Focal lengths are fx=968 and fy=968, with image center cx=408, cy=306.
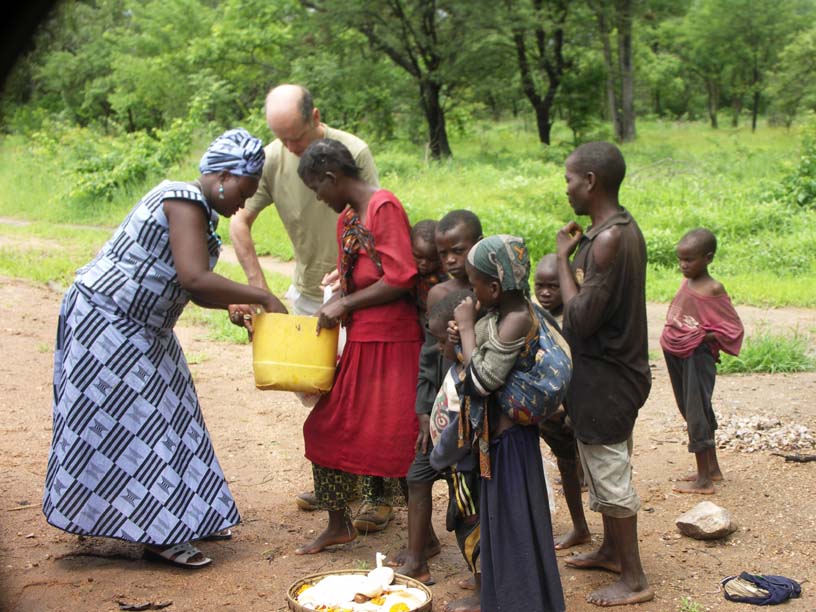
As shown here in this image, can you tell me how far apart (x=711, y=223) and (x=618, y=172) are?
885 cm

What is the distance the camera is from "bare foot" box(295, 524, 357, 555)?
412 cm

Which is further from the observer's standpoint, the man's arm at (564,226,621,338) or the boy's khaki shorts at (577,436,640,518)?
the boy's khaki shorts at (577,436,640,518)

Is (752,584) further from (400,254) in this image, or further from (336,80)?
(336,80)

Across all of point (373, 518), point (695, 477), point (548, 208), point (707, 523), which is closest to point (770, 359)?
point (695, 477)

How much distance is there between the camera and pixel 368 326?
13.1 ft

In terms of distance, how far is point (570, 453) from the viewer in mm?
4004

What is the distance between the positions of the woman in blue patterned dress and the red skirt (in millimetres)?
451

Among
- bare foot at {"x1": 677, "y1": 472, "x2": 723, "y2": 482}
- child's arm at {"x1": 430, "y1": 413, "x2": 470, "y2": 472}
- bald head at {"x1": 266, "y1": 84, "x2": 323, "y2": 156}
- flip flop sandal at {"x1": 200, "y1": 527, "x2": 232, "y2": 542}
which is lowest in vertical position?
bare foot at {"x1": 677, "y1": 472, "x2": 723, "y2": 482}

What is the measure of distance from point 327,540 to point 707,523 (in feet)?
5.34

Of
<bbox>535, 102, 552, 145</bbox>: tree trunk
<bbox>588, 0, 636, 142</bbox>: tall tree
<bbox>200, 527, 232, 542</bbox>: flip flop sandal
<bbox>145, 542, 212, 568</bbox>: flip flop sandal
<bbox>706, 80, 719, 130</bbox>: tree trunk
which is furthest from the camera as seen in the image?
<bbox>706, 80, 719, 130</bbox>: tree trunk

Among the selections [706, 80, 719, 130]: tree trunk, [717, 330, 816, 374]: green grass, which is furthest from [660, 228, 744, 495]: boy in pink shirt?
[706, 80, 719, 130]: tree trunk

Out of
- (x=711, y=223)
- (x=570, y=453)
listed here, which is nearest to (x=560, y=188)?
(x=711, y=223)

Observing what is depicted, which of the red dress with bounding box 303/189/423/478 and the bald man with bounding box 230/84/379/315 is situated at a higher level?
the bald man with bounding box 230/84/379/315

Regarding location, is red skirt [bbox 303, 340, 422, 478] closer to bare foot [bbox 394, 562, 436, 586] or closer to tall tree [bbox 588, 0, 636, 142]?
bare foot [bbox 394, 562, 436, 586]
